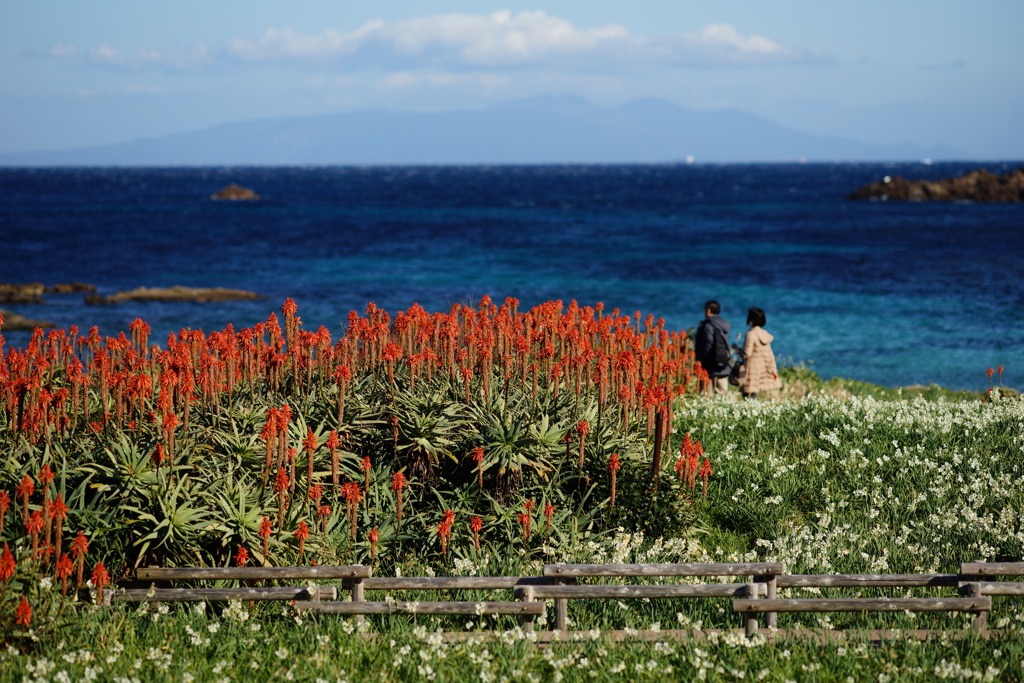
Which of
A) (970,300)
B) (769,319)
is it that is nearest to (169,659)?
(769,319)

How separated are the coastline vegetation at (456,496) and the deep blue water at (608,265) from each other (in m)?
3.92

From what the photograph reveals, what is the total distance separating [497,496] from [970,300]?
33887 millimetres

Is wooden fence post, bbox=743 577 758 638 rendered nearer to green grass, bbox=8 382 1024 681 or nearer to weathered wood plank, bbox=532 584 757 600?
weathered wood plank, bbox=532 584 757 600

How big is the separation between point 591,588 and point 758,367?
8.98 meters

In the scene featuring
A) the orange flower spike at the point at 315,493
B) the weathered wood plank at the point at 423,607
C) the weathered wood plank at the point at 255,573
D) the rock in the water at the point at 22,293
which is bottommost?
the rock in the water at the point at 22,293

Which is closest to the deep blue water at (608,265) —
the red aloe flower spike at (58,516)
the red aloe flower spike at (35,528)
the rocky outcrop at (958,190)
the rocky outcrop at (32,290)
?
the rocky outcrop at (32,290)

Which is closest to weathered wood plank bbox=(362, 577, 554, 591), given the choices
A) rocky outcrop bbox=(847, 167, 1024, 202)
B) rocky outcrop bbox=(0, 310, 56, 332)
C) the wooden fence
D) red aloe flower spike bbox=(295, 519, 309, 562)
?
the wooden fence

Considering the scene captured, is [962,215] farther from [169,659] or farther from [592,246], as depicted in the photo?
[169,659]

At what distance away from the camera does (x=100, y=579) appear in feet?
24.3

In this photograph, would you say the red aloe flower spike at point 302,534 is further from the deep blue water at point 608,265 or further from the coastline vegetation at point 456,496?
the deep blue water at point 608,265

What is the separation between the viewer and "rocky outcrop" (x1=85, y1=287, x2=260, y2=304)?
40047 millimetres

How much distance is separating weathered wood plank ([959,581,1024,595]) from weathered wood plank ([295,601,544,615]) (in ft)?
11.2

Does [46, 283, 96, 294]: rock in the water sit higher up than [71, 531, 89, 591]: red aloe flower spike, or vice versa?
[71, 531, 89, 591]: red aloe flower spike

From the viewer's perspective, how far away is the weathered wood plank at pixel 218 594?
7660 mm
